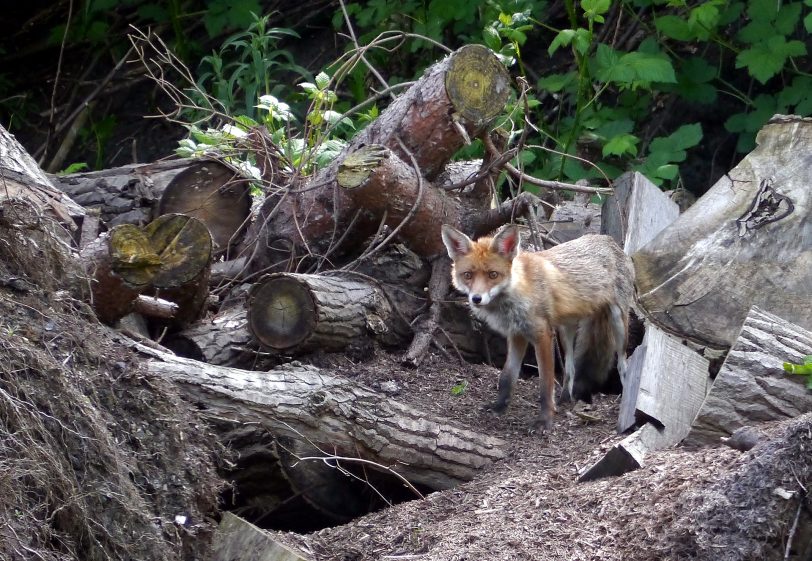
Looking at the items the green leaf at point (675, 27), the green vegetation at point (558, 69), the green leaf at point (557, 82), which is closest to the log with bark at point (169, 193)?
the green vegetation at point (558, 69)

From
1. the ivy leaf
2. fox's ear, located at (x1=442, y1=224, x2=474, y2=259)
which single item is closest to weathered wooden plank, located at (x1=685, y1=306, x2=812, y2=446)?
fox's ear, located at (x1=442, y1=224, x2=474, y2=259)

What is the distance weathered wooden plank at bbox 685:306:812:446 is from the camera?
4.58 metres

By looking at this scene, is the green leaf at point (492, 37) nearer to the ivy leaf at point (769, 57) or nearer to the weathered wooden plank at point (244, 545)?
the ivy leaf at point (769, 57)


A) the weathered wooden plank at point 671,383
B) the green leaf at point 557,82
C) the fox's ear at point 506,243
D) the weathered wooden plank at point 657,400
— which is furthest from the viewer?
the green leaf at point 557,82

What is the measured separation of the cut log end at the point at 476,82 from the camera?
5812mm

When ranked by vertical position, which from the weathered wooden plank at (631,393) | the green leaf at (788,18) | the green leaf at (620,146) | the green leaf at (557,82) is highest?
the green leaf at (788,18)

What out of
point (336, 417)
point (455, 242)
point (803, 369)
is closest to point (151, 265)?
point (336, 417)

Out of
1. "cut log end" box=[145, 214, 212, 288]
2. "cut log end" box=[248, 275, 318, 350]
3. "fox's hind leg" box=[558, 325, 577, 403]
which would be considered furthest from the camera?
"fox's hind leg" box=[558, 325, 577, 403]

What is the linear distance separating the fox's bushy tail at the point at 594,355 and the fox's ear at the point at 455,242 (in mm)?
968

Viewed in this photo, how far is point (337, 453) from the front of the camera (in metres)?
4.96

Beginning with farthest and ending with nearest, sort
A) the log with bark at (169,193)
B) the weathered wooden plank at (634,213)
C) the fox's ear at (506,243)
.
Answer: the weathered wooden plank at (634,213) → the log with bark at (169,193) → the fox's ear at (506,243)

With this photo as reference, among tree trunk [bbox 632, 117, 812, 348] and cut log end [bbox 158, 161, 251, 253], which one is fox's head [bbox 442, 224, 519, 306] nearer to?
tree trunk [bbox 632, 117, 812, 348]

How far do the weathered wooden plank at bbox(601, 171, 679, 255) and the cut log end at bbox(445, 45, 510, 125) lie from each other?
1.21m

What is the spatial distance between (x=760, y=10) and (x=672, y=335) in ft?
12.1
